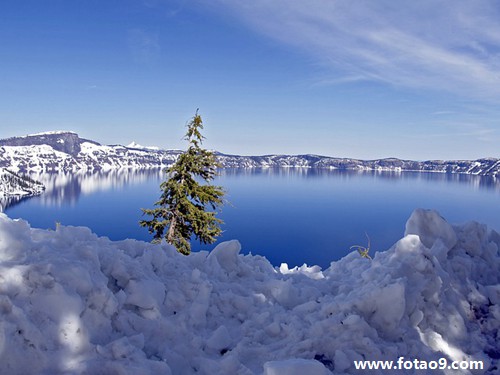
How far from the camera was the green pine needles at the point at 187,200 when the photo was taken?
19.9 m

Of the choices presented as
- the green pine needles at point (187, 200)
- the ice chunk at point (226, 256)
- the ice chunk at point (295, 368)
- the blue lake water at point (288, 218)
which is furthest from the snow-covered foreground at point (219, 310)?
the blue lake water at point (288, 218)

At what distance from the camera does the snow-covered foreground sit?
15.0 ft

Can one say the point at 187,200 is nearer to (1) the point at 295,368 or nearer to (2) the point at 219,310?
(2) the point at 219,310

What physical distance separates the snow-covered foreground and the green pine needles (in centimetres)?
1214

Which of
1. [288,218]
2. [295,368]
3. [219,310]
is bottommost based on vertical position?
[288,218]

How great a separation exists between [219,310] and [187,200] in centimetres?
1361

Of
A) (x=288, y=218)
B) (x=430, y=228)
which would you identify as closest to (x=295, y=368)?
(x=430, y=228)

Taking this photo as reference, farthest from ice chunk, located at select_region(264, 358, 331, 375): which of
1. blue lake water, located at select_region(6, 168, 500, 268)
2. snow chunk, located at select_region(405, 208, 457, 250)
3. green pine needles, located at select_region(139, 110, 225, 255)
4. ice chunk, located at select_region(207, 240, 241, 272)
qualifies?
blue lake water, located at select_region(6, 168, 500, 268)

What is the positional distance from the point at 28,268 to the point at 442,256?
24.7 ft

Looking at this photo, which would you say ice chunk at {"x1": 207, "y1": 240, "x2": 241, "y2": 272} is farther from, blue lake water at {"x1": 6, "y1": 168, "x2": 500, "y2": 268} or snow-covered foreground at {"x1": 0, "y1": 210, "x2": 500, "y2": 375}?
blue lake water at {"x1": 6, "y1": 168, "x2": 500, "y2": 268}

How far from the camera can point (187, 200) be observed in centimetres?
1983

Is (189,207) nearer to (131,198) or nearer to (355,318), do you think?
(355,318)

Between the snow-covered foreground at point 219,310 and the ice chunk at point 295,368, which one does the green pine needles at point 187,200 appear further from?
the ice chunk at point 295,368

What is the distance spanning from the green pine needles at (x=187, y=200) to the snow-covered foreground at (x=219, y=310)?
12144 millimetres
